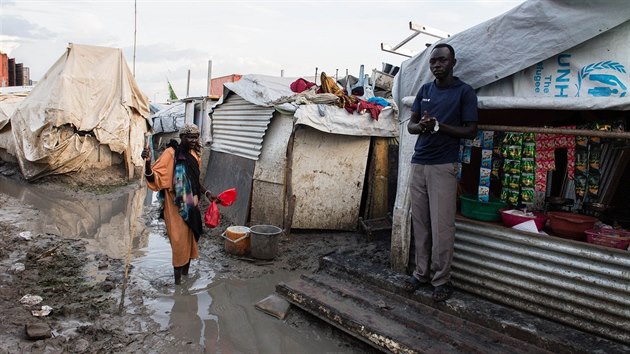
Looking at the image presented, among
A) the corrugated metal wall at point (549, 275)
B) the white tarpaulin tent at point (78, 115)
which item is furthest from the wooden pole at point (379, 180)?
the white tarpaulin tent at point (78, 115)

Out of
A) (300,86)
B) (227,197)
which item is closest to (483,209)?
(227,197)

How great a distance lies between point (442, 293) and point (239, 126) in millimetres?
6035

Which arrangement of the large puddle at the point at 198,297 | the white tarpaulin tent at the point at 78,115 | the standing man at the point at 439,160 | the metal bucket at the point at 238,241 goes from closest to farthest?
the standing man at the point at 439,160, the large puddle at the point at 198,297, the metal bucket at the point at 238,241, the white tarpaulin tent at the point at 78,115

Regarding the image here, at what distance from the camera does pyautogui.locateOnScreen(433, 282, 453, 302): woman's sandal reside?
3834mm

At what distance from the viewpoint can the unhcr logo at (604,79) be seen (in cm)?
315

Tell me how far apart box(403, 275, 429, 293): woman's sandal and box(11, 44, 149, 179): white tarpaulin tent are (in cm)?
927

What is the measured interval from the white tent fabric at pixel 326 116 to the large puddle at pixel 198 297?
2387 millimetres

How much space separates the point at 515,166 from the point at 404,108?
130 cm

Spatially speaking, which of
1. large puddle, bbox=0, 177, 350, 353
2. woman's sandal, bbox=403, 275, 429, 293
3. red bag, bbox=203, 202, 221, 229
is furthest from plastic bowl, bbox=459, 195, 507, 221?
red bag, bbox=203, 202, 221, 229

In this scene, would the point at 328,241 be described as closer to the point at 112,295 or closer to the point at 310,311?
the point at 310,311

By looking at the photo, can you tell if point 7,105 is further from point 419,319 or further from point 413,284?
point 419,319

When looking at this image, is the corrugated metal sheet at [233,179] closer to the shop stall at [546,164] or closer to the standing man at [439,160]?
the shop stall at [546,164]

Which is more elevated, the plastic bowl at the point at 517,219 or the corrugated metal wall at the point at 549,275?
the plastic bowl at the point at 517,219

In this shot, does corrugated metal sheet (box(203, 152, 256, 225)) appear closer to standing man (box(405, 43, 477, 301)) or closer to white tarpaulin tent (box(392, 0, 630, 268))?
standing man (box(405, 43, 477, 301))
